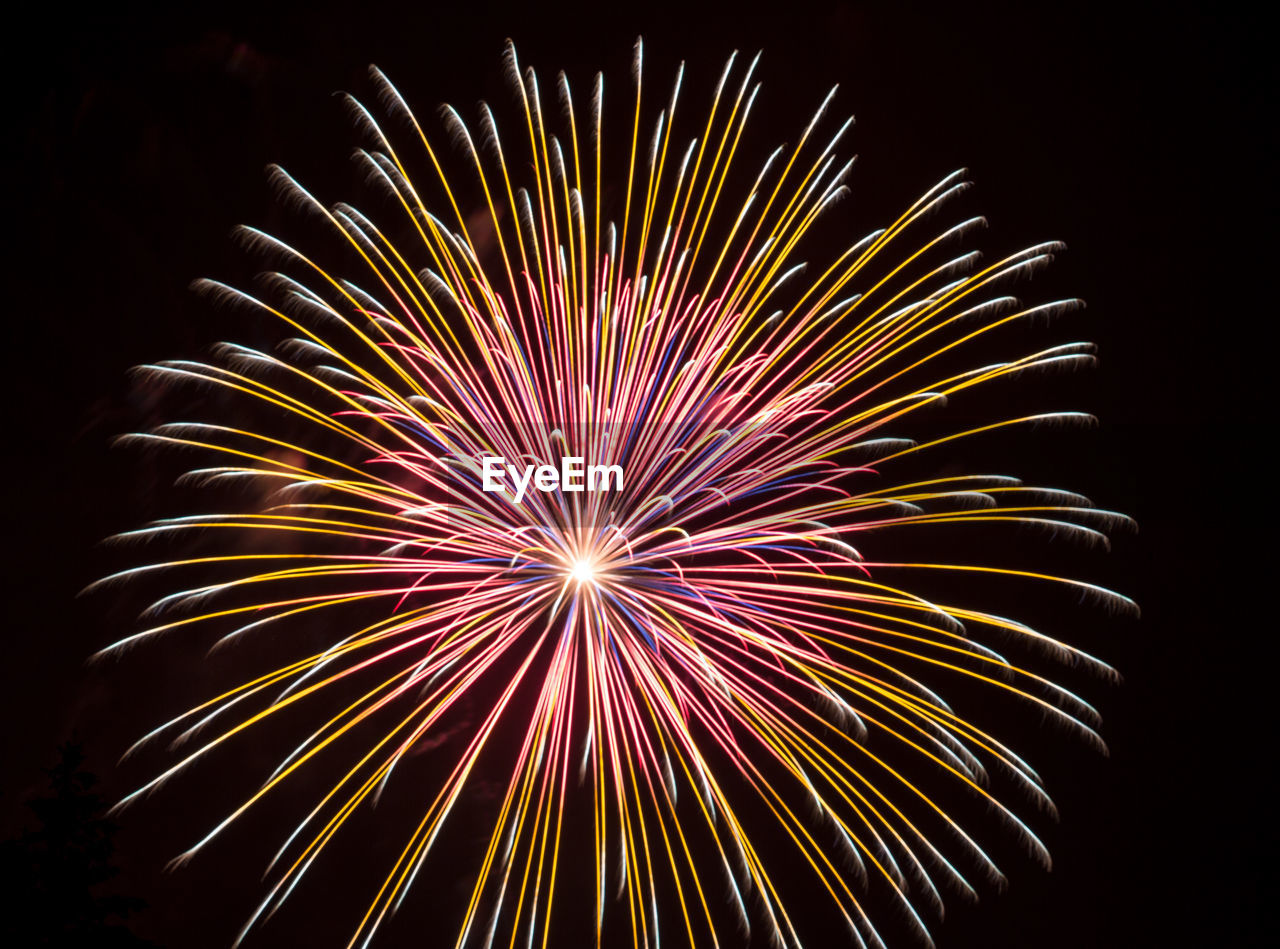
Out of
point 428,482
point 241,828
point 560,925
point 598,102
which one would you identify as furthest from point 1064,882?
point 598,102

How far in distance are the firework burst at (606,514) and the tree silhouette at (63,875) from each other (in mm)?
1314

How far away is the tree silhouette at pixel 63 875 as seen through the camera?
24.0 ft

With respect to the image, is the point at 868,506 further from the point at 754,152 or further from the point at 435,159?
the point at 435,159

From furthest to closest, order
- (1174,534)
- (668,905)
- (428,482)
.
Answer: (1174,534)
(668,905)
(428,482)

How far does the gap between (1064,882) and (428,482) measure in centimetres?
822

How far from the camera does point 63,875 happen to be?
7.41 meters

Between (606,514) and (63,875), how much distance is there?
217 inches

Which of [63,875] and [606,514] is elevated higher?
[606,514]

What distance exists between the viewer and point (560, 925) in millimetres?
8891

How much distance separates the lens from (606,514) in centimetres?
796

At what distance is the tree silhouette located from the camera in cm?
732

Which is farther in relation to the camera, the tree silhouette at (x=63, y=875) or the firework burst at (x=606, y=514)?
the firework burst at (x=606, y=514)

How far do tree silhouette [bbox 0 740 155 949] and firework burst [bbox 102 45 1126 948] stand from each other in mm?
1314

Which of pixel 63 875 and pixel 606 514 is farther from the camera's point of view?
pixel 606 514
